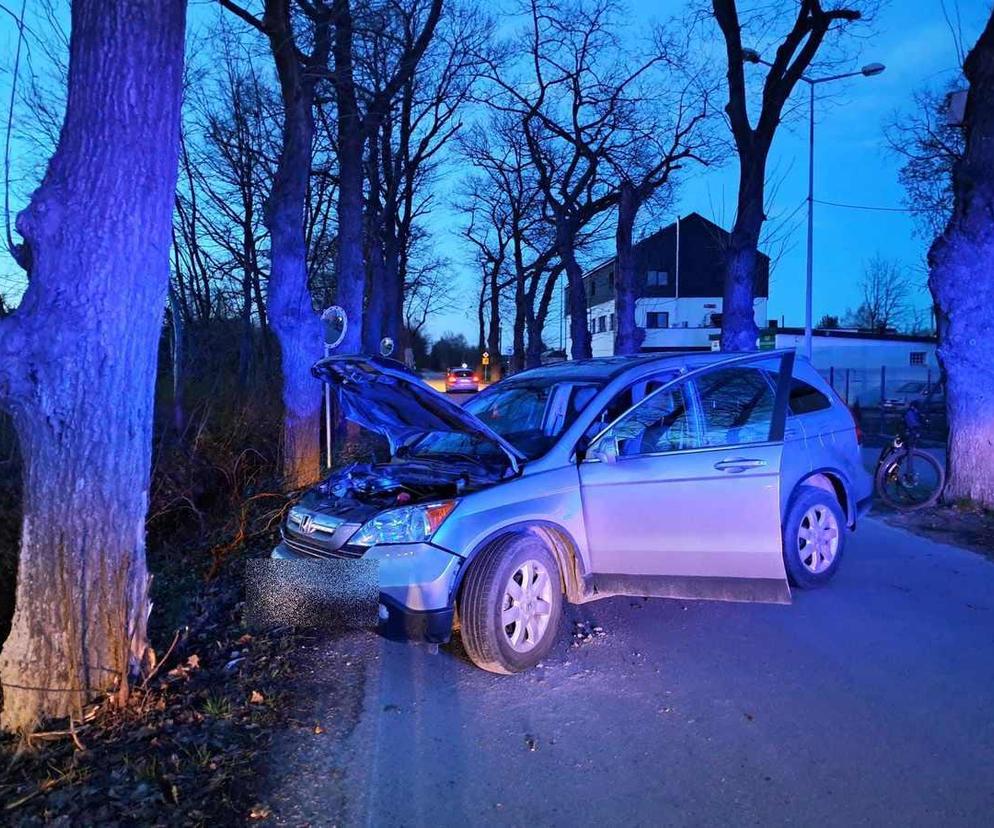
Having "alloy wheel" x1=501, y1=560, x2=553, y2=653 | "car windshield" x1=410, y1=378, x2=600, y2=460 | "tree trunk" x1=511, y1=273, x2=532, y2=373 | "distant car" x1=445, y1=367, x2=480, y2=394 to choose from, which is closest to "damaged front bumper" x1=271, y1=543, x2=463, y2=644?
"alloy wheel" x1=501, y1=560, x2=553, y2=653

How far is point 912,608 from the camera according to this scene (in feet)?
17.6

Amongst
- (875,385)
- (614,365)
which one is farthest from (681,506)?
(875,385)

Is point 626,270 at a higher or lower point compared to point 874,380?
higher

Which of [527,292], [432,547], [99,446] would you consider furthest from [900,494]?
[527,292]

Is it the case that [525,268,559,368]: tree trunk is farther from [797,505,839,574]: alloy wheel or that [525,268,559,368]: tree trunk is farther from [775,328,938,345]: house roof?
[797,505,839,574]: alloy wheel

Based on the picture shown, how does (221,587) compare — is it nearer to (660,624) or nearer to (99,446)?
(99,446)

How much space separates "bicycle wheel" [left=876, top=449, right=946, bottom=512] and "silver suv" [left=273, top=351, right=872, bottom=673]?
3.25 metres

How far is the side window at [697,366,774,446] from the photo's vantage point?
5.18 metres

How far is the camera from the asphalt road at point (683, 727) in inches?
118

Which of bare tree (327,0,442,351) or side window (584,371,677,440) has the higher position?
bare tree (327,0,442,351)

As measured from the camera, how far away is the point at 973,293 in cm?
803

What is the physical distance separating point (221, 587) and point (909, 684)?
15.1 feet

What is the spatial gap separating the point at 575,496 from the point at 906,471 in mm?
6131

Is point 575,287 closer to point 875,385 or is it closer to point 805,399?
point 875,385
